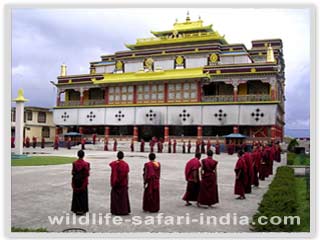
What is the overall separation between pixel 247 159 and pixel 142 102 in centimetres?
2389

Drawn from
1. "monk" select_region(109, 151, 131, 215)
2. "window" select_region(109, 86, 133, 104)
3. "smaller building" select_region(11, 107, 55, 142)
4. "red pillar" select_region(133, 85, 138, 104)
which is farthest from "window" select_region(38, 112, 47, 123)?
"monk" select_region(109, 151, 131, 215)

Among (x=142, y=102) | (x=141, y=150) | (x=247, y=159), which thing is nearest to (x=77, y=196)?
(x=247, y=159)

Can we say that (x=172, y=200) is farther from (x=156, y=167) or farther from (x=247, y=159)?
(x=247, y=159)

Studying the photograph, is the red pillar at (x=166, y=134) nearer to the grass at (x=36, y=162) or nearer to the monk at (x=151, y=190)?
the grass at (x=36, y=162)

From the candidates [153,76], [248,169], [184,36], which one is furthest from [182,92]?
[248,169]

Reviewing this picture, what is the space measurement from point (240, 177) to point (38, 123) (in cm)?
3405

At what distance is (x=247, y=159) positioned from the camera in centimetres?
1039

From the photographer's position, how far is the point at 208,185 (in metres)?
8.53

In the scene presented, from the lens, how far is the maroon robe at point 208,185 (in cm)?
843

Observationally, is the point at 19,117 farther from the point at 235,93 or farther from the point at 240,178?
the point at 235,93

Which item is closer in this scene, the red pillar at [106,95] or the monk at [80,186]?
the monk at [80,186]

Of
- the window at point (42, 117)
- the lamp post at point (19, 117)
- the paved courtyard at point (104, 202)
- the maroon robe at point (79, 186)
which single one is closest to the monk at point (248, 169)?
the paved courtyard at point (104, 202)

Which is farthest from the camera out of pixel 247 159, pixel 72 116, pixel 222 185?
pixel 72 116

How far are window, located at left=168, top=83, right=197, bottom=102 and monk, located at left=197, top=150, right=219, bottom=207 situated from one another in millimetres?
23483
